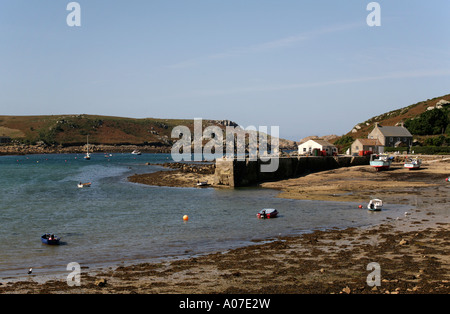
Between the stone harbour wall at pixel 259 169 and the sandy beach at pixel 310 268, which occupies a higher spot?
the stone harbour wall at pixel 259 169

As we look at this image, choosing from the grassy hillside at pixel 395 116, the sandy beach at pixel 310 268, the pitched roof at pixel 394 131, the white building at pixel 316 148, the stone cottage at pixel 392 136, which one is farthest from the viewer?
the grassy hillside at pixel 395 116

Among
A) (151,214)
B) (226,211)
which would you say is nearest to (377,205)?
(226,211)

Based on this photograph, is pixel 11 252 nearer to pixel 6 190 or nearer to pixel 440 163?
pixel 6 190

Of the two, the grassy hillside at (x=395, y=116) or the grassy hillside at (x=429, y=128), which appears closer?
the grassy hillside at (x=429, y=128)

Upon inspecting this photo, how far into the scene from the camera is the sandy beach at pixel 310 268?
1705 cm

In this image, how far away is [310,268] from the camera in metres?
20.0

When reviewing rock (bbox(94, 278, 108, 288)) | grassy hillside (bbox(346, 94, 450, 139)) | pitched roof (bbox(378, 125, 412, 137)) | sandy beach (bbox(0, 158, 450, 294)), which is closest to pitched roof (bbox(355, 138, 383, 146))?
pitched roof (bbox(378, 125, 412, 137))

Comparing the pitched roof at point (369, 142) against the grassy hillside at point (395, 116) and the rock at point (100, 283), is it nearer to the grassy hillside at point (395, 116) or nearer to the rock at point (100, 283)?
the grassy hillside at point (395, 116)

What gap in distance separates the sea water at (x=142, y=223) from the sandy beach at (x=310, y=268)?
2413 mm

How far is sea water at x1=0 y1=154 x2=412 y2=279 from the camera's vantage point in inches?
963

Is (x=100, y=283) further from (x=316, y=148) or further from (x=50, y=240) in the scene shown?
(x=316, y=148)

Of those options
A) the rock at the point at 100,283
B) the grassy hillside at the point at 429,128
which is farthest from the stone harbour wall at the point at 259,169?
the rock at the point at 100,283

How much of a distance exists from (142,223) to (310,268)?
1837cm

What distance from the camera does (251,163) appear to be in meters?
62.1
